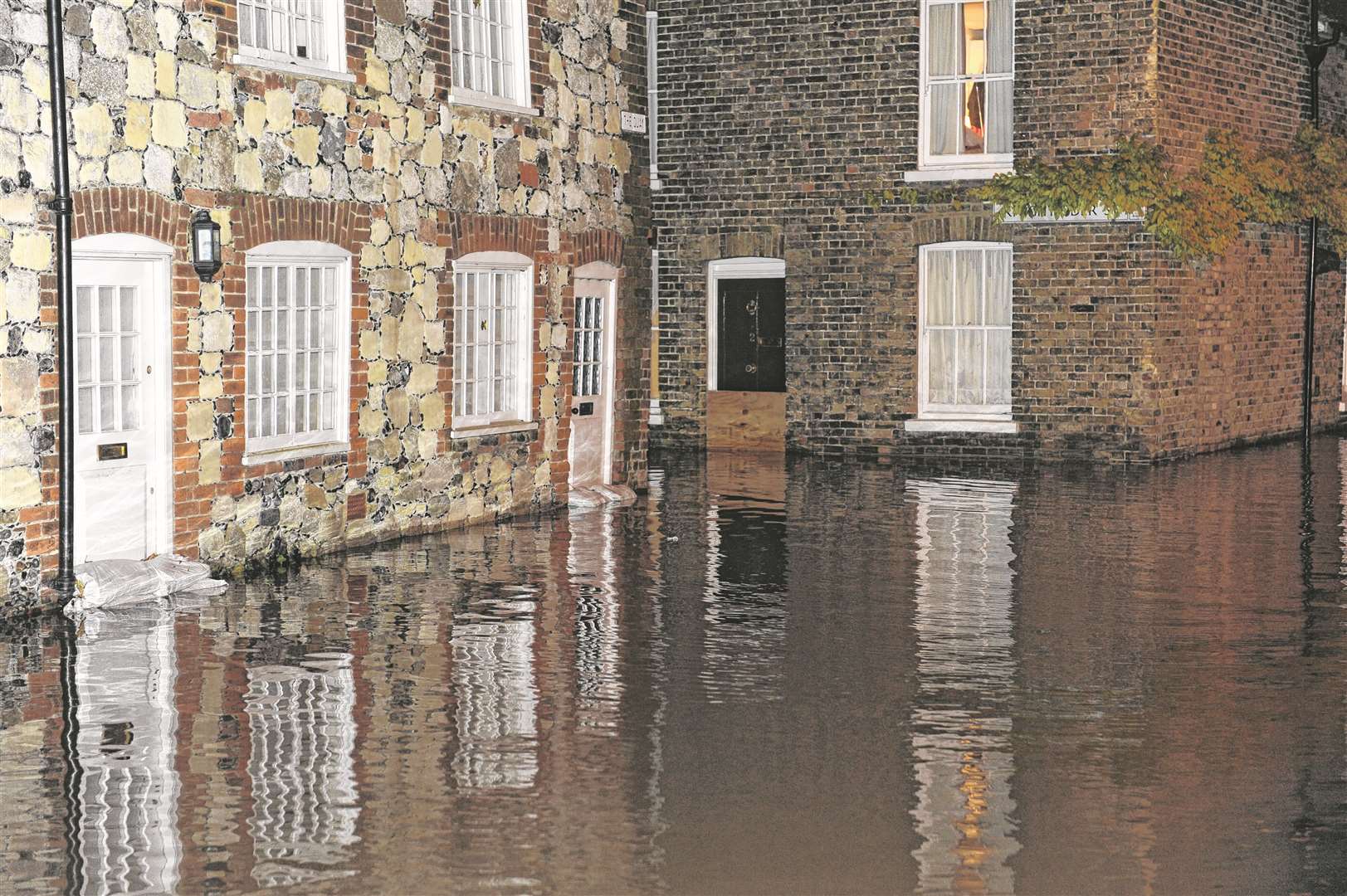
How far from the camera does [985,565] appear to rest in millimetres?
13766

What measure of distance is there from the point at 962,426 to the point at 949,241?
2.14 meters

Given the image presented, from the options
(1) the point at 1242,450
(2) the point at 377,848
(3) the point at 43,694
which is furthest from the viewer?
(1) the point at 1242,450

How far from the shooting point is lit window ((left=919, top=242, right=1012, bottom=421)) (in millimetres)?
22594

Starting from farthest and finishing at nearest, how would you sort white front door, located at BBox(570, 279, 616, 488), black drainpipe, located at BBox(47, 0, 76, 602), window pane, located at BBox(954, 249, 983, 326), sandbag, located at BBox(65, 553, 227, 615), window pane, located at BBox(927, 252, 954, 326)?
1. window pane, located at BBox(927, 252, 954, 326)
2. window pane, located at BBox(954, 249, 983, 326)
3. white front door, located at BBox(570, 279, 616, 488)
4. sandbag, located at BBox(65, 553, 227, 615)
5. black drainpipe, located at BBox(47, 0, 76, 602)

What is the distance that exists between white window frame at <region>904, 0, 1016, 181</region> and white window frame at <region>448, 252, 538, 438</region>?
6957mm

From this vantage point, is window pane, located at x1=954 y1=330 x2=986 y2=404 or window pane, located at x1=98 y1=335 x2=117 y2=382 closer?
window pane, located at x1=98 y1=335 x2=117 y2=382

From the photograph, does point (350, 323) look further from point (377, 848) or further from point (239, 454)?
point (377, 848)

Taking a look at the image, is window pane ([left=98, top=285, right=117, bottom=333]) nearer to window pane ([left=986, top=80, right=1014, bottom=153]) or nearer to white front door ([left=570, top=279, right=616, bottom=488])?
white front door ([left=570, top=279, right=616, bottom=488])

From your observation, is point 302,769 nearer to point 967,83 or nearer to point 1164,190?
point 1164,190

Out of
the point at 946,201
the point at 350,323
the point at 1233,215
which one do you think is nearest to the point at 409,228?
the point at 350,323

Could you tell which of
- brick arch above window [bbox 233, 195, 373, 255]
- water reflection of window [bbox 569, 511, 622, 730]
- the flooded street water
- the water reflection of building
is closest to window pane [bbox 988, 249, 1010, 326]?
the water reflection of building

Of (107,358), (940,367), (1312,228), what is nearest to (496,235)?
(107,358)

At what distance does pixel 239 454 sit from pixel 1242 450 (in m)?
14.2

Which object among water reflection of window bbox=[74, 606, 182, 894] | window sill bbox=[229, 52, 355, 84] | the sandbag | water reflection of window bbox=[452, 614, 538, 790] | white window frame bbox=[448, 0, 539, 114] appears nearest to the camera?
water reflection of window bbox=[74, 606, 182, 894]
